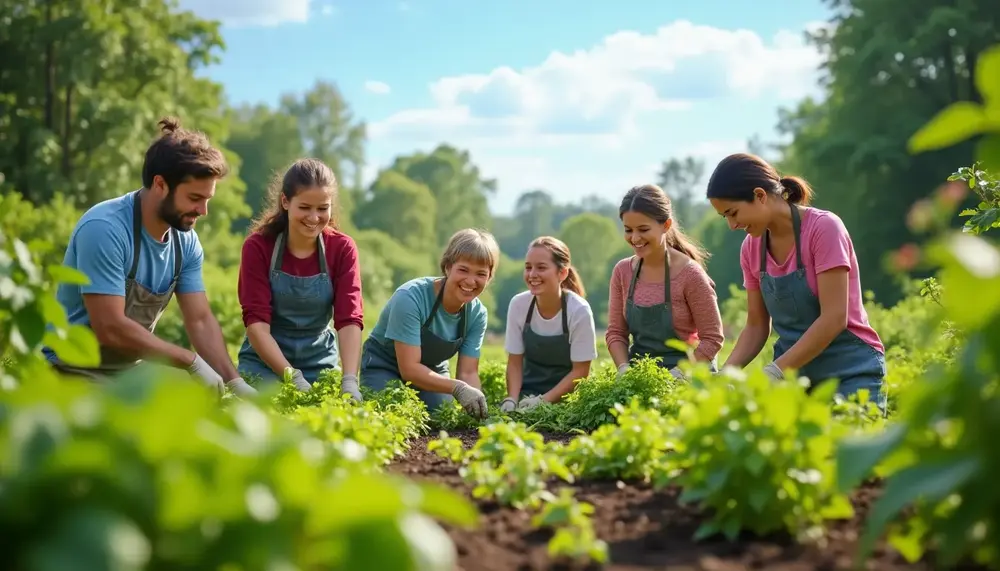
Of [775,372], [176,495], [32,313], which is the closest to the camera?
[176,495]

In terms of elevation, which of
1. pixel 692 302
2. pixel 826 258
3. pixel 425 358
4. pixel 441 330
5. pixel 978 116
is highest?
pixel 978 116

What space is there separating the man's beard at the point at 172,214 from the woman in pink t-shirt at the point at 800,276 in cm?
248

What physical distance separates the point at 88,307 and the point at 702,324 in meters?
3.34

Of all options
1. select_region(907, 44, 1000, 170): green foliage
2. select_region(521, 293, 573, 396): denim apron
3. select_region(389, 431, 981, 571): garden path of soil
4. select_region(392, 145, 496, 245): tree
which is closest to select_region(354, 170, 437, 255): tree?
select_region(392, 145, 496, 245): tree

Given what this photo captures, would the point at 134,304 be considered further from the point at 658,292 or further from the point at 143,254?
the point at 658,292

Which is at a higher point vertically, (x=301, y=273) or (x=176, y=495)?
(x=176, y=495)

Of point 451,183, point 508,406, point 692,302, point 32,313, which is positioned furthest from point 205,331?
point 451,183

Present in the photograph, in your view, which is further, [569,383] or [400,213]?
[400,213]

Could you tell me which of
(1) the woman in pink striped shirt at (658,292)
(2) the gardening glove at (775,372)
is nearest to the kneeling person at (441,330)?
(1) the woman in pink striped shirt at (658,292)

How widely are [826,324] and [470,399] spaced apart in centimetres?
188

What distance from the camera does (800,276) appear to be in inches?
169

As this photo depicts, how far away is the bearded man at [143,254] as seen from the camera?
4.08 m

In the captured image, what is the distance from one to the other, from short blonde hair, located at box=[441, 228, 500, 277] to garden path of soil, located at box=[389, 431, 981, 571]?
234 cm

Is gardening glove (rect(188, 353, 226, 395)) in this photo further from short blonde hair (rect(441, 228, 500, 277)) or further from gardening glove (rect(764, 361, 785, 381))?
gardening glove (rect(764, 361, 785, 381))
